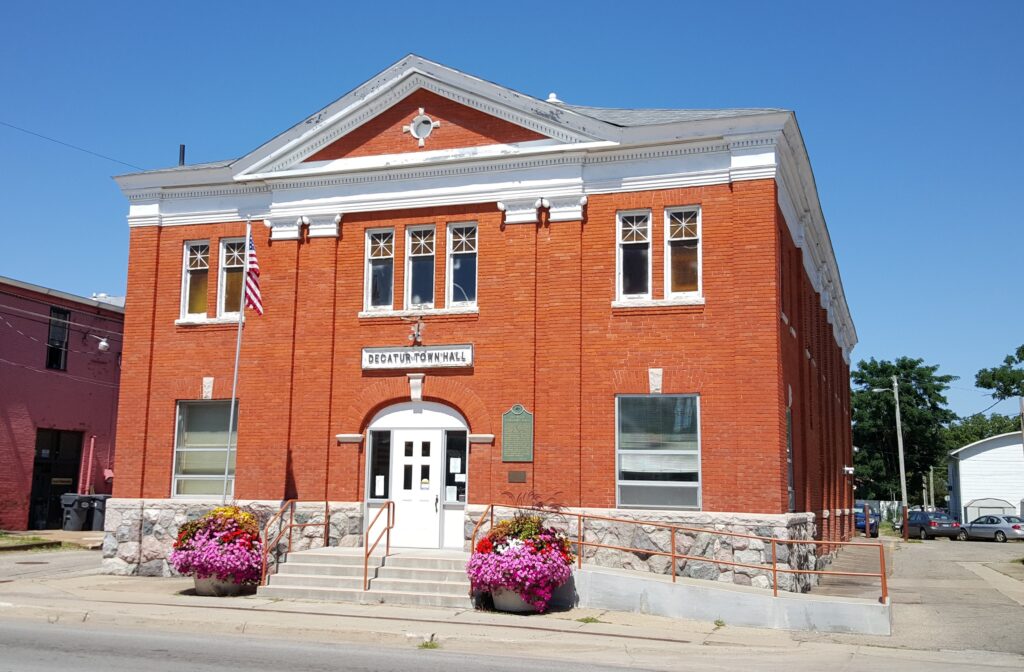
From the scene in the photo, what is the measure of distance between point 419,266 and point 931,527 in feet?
126

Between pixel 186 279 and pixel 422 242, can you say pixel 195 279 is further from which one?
pixel 422 242

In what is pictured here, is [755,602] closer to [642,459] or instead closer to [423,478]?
[642,459]

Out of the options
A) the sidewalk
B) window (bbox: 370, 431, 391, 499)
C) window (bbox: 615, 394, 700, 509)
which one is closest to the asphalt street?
the sidewalk

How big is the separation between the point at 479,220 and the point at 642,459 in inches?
221

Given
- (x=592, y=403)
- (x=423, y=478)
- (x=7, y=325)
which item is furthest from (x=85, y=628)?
(x=7, y=325)

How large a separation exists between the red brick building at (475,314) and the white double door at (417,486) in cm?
4

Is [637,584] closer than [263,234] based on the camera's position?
Yes

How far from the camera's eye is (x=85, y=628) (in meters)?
13.4

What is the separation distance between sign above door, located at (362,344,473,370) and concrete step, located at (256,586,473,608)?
4.75m

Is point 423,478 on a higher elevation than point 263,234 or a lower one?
lower

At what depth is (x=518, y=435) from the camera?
17984 mm

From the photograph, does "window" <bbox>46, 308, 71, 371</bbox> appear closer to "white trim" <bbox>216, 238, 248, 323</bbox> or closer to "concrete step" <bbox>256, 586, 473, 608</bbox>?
"white trim" <bbox>216, 238, 248, 323</bbox>

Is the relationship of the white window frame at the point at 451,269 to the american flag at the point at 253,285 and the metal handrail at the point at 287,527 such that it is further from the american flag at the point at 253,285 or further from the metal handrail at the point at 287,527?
the metal handrail at the point at 287,527

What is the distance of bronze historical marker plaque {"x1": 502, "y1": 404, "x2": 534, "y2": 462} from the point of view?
17.9 m
